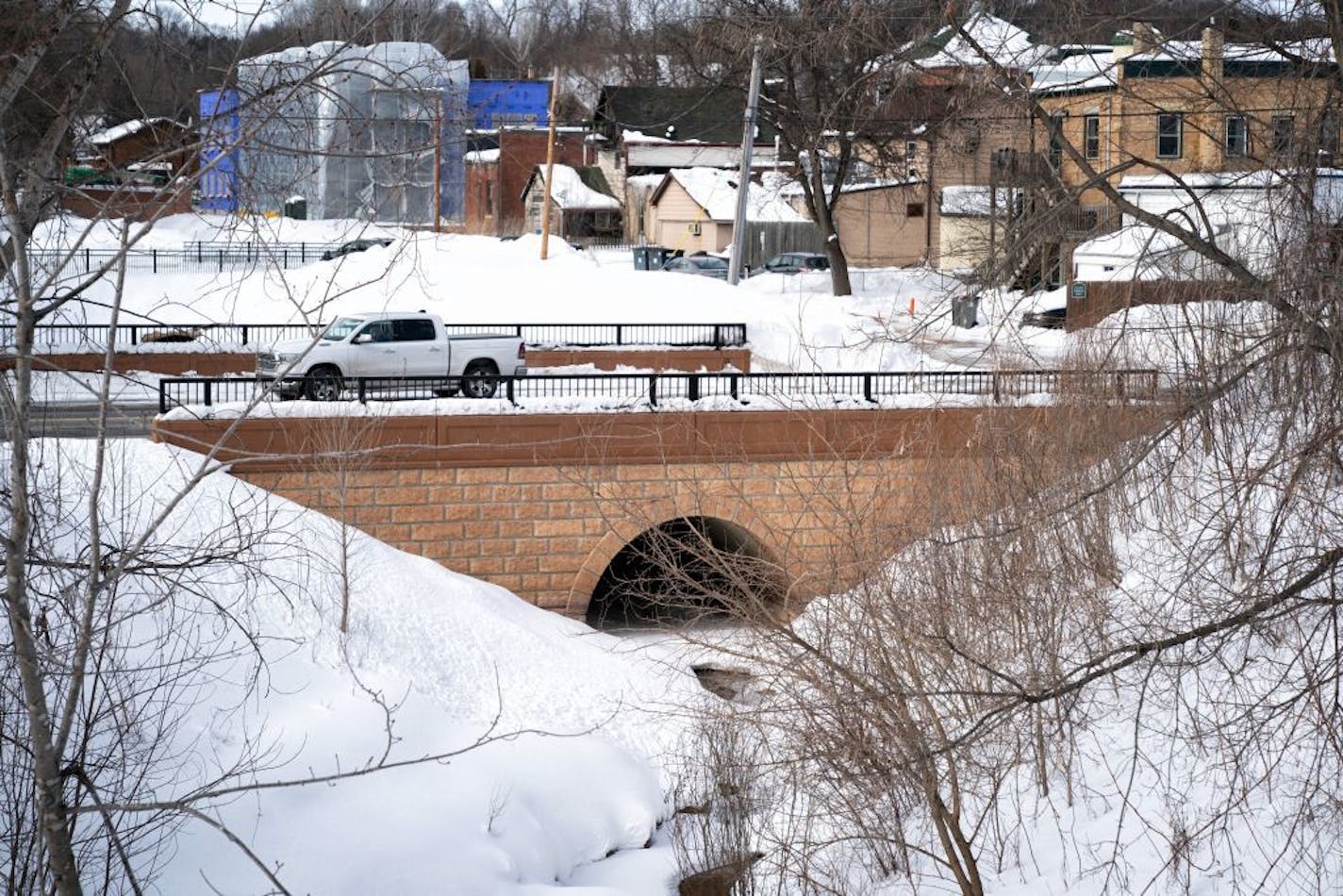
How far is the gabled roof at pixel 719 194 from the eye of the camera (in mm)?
55281

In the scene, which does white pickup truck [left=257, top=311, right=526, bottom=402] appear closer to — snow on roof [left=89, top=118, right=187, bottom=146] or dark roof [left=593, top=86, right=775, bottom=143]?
snow on roof [left=89, top=118, right=187, bottom=146]

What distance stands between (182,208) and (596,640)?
14.0 metres

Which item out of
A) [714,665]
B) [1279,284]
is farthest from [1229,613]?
[714,665]

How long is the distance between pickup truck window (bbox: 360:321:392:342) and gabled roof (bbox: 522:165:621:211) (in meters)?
34.5

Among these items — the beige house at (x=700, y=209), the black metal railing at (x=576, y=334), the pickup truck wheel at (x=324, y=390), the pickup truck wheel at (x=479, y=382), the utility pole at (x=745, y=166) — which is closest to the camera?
the pickup truck wheel at (x=324, y=390)

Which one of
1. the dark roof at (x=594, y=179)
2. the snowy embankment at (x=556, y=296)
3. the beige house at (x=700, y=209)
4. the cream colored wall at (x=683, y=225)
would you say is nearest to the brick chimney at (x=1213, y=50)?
the snowy embankment at (x=556, y=296)

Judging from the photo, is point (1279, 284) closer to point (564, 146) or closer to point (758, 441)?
point (758, 441)

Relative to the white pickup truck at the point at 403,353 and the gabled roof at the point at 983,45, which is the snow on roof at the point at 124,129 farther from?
the white pickup truck at the point at 403,353

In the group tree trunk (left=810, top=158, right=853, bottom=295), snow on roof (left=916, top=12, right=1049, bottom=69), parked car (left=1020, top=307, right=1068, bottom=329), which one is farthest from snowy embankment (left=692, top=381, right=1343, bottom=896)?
tree trunk (left=810, top=158, right=853, bottom=295)

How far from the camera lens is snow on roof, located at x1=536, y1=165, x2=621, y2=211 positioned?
60.6 m

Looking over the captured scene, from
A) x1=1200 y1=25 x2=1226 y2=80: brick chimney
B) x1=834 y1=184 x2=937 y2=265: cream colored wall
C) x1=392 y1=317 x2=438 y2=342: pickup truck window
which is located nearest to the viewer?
x1=1200 y1=25 x2=1226 y2=80: brick chimney

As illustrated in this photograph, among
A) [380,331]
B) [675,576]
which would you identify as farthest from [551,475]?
[675,576]

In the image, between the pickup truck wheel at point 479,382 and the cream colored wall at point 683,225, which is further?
the cream colored wall at point 683,225

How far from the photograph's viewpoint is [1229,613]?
7488mm
